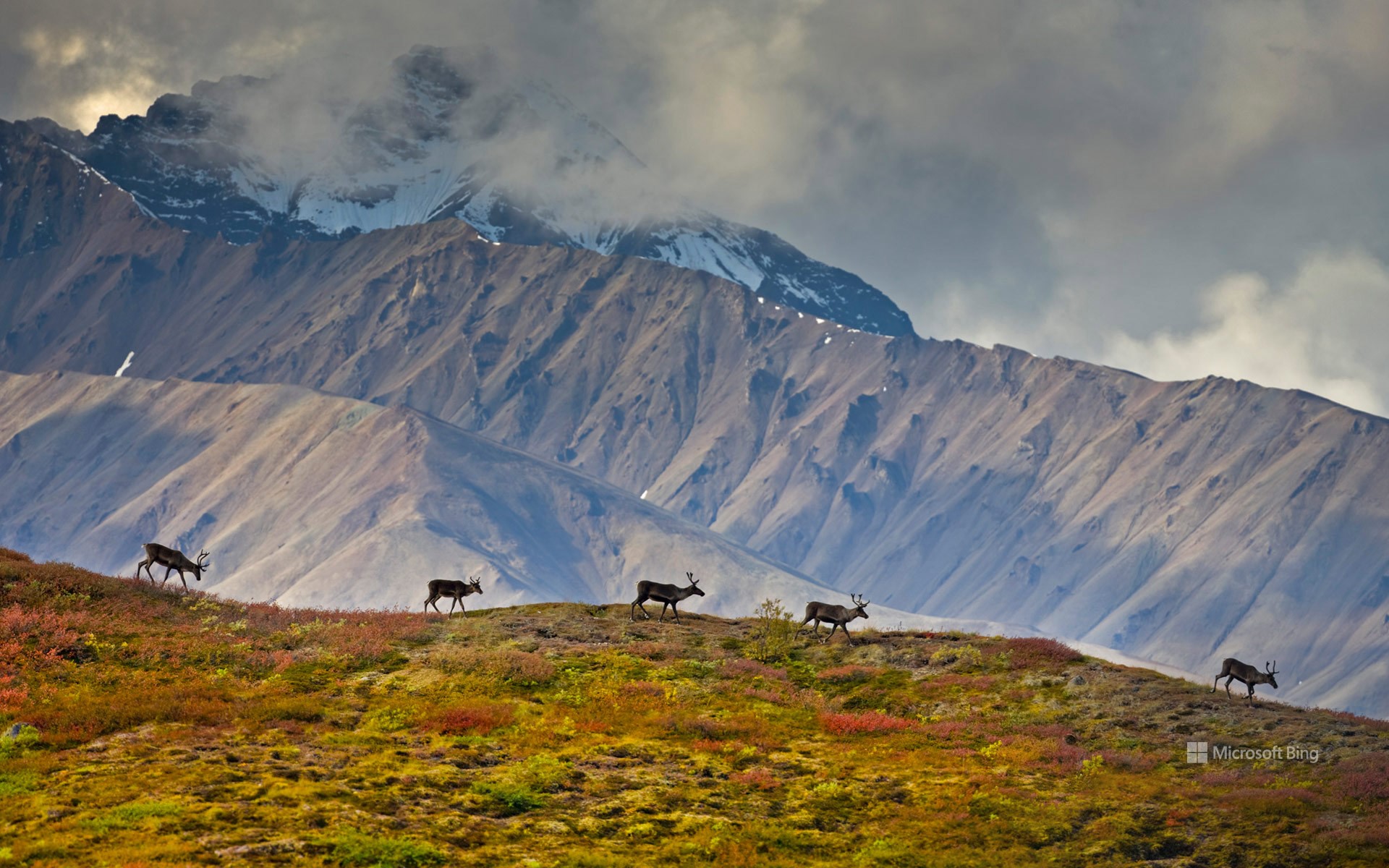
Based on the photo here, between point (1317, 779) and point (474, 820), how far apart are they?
21.8 meters

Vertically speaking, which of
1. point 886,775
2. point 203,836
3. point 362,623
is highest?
point 362,623

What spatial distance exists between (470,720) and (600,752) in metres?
4.03

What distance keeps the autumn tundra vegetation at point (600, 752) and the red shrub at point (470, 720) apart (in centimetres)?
9

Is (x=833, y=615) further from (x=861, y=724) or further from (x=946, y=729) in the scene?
(x=861, y=724)

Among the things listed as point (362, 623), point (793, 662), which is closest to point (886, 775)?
point (793, 662)

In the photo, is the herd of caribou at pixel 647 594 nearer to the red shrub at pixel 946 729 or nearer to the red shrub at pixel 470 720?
the red shrub at pixel 946 729

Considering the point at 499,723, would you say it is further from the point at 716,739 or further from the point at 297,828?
the point at 297,828

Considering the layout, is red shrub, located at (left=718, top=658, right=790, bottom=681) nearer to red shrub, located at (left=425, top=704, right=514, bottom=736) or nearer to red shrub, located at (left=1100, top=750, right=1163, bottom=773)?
red shrub, located at (left=425, top=704, right=514, bottom=736)

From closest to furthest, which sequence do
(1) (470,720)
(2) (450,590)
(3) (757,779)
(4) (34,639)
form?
(3) (757,779) → (1) (470,720) → (4) (34,639) → (2) (450,590)

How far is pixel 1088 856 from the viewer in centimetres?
2994

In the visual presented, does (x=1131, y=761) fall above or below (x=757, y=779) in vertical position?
above

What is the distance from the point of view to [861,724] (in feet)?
130

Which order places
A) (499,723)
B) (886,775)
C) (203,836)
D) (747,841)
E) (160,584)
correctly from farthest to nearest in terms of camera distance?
(160,584), (499,723), (886,775), (747,841), (203,836)

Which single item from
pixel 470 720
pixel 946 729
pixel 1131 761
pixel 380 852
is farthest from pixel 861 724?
pixel 380 852
